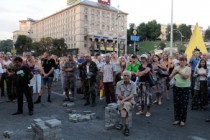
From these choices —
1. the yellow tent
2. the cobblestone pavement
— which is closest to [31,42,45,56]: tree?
the yellow tent

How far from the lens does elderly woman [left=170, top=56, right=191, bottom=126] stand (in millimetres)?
6577

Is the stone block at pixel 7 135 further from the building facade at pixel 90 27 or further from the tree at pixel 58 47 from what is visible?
the building facade at pixel 90 27

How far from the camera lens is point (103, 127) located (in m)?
6.36

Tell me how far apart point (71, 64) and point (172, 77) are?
14.6 ft

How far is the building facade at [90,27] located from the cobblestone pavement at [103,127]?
87.8 m

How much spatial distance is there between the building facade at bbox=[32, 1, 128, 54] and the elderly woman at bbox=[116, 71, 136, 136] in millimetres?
89681

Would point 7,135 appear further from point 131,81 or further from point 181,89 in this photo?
point 181,89

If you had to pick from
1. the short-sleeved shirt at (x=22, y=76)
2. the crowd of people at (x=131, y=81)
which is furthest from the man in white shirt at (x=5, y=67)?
the short-sleeved shirt at (x=22, y=76)

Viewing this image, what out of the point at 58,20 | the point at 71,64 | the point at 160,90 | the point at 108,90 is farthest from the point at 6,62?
the point at 58,20

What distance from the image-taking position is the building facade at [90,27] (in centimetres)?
10311

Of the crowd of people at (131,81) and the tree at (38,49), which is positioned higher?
the tree at (38,49)

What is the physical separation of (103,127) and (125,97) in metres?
0.98

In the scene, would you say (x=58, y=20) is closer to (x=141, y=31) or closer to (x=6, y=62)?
(x=141, y=31)

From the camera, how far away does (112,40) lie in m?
108
